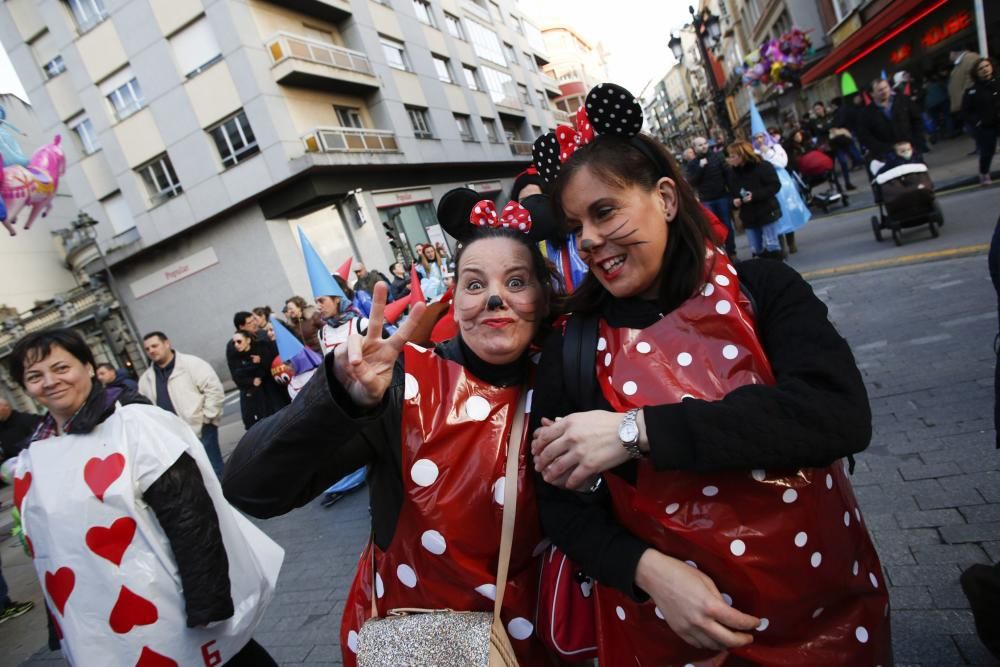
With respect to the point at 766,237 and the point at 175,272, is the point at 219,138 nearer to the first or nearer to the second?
the point at 175,272

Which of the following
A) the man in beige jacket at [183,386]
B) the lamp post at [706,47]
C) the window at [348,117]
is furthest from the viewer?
the window at [348,117]

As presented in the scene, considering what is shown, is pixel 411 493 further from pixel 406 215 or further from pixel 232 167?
pixel 406 215

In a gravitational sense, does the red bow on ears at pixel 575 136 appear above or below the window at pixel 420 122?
below

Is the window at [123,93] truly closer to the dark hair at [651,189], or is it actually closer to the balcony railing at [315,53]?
the balcony railing at [315,53]

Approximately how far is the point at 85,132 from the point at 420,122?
11.6 m

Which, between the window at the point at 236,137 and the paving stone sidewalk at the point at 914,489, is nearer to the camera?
the paving stone sidewalk at the point at 914,489

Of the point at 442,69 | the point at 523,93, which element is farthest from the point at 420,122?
the point at 523,93

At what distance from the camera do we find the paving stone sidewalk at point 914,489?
2131 millimetres

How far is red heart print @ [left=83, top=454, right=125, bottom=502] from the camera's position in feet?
6.73

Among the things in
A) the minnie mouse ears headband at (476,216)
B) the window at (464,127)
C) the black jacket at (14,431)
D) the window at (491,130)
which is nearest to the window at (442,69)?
the window at (464,127)

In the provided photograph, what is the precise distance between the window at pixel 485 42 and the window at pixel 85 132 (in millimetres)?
17676

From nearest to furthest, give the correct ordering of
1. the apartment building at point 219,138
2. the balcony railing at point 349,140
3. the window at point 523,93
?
the apartment building at point 219,138 < the balcony railing at point 349,140 < the window at point 523,93

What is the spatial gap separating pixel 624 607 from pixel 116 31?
21.4 metres

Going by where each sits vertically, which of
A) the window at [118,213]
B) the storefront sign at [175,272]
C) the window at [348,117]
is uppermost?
the window at [348,117]
